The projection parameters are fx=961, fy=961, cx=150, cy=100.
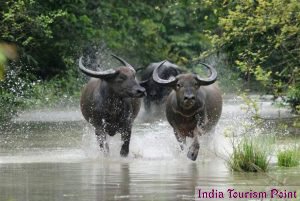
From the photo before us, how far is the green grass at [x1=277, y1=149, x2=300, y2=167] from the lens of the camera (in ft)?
39.9

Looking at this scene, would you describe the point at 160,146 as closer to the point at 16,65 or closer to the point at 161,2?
the point at 16,65

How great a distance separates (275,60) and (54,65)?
7.31m

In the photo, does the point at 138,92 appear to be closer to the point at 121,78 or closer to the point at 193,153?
the point at 121,78

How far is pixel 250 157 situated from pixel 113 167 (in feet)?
7.32

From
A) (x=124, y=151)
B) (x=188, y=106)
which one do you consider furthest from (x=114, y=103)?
(x=188, y=106)

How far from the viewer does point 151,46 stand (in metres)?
36.3

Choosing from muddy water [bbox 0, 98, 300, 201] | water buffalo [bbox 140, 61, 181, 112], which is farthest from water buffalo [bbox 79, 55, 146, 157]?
water buffalo [bbox 140, 61, 181, 112]

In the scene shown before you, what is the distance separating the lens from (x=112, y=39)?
30156mm

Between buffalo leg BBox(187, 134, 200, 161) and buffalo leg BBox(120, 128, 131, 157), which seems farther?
buffalo leg BBox(120, 128, 131, 157)

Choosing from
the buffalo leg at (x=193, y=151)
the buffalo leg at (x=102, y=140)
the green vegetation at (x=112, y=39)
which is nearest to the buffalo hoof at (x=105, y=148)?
the buffalo leg at (x=102, y=140)

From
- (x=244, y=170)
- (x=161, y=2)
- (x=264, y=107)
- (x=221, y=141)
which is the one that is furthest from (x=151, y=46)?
(x=244, y=170)

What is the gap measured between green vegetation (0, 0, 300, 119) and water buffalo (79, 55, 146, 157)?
117 cm

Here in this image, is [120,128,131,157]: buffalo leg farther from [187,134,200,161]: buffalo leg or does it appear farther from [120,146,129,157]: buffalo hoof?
[187,134,200,161]: buffalo leg

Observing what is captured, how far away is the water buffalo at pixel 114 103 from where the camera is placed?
15.5 m
